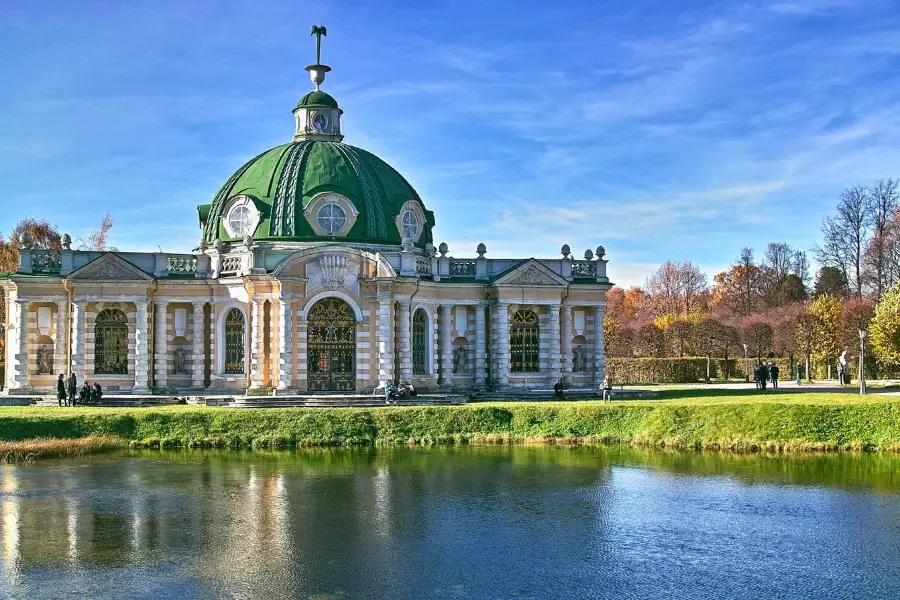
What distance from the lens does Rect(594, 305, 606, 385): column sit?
175 ft

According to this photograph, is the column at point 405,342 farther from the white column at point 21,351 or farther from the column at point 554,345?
the white column at point 21,351

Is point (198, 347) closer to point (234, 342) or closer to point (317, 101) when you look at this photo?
point (234, 342)

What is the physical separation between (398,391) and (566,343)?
11348mm

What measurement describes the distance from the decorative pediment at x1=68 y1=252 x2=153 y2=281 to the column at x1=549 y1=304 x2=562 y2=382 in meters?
19.7

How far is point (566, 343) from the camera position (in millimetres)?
53188

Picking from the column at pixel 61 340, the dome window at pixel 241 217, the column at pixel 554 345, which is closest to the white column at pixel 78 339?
the column at pixel 61 340

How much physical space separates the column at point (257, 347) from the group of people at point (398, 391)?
6.12 metres

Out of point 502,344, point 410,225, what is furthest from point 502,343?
point 410,225

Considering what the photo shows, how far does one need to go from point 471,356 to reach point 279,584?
117 ft

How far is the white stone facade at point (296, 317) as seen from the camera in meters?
47.5

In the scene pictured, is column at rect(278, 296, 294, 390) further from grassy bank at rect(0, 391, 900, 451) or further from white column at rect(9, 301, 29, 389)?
white column at rect(9, 301, 29, 389)

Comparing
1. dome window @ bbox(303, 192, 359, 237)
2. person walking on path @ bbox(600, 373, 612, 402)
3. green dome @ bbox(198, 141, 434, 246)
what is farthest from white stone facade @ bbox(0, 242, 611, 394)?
person walking on path @ bbox(600, 373, 612, 402)

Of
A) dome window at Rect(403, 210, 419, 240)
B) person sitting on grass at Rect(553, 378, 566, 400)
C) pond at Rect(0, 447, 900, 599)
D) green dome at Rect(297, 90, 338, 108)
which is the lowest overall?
pond at Rect(0, 447, 900, 599)

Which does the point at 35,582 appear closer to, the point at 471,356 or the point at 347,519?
the point at 347,519
